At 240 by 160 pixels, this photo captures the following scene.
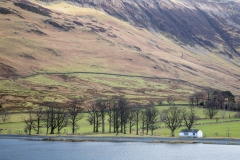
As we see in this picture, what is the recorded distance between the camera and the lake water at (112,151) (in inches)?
3521

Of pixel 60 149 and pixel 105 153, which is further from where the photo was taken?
pixel 60 149

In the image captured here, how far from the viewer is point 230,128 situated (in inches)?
5044

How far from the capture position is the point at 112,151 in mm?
99688

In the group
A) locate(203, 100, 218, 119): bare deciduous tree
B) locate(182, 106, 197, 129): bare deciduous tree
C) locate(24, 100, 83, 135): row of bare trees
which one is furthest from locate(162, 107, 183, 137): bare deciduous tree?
locate(24, 100, 83, 135): row of bare trees

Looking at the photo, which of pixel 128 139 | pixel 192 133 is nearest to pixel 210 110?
pixel 192 133

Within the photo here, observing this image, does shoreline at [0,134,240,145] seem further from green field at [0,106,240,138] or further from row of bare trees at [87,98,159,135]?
row of bare trees at [87,98,159,135]

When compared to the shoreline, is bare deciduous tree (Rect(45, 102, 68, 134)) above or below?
above

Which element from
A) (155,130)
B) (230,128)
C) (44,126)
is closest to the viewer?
(230,128)

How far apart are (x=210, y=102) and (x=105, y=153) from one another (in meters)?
105

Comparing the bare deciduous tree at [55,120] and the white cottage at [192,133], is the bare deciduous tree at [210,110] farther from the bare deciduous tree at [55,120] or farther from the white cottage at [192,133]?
the bare deciduous tree at [55,120]

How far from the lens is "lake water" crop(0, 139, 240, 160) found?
8944cm

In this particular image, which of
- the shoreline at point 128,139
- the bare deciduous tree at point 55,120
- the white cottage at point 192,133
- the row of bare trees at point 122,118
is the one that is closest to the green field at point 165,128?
the white cottage at point 192,133

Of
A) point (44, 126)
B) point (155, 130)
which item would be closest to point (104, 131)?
point (155, 130)

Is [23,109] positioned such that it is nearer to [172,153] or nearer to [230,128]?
[230,128]
